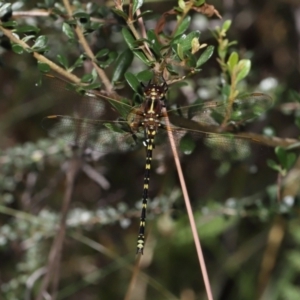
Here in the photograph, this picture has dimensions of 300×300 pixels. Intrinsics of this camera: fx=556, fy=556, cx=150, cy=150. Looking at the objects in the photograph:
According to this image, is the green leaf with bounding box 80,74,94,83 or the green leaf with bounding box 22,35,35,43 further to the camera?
the green leaf with bounding box 80,74,94,83

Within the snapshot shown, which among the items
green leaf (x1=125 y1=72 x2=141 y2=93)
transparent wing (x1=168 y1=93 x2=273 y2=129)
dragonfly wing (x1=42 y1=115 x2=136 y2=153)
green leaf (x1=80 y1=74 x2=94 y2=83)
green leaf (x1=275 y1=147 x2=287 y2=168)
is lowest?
dragonfly wing (x1=42 y1=115 x2=136 y2=153)

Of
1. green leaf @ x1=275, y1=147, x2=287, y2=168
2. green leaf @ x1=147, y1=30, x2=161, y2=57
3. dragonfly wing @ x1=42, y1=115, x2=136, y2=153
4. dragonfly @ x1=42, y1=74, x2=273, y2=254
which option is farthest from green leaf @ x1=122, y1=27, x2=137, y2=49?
green leaf @ x1=275, y1=147, x2=287, y2=168

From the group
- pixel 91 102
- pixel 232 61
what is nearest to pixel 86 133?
pixel 91 102

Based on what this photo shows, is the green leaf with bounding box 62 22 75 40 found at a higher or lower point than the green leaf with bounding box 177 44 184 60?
lower

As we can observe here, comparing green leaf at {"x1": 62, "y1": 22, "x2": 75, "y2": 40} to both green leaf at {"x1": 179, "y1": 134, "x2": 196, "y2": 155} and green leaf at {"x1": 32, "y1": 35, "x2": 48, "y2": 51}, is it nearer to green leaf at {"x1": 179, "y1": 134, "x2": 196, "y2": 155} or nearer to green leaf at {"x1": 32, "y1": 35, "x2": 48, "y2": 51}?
green leaf at {"x1": 32, "y1": 35, "x2": 48, "y2": 51}

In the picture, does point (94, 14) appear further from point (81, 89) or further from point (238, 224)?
point (238, 224)

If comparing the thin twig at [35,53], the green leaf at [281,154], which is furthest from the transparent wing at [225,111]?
the thin twig at [35,53]

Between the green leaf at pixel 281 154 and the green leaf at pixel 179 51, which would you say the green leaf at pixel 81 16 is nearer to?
the green leaf at pixel 179 51
